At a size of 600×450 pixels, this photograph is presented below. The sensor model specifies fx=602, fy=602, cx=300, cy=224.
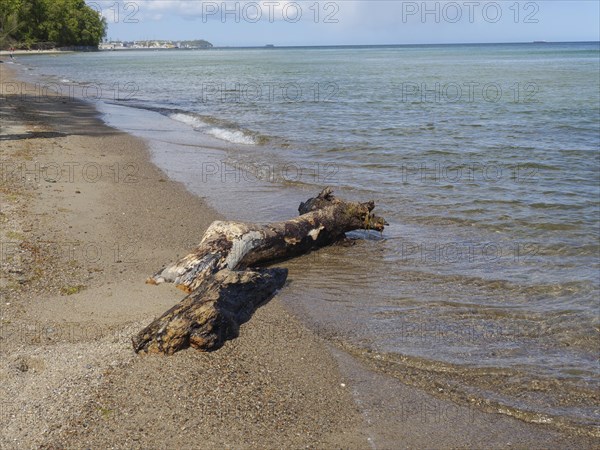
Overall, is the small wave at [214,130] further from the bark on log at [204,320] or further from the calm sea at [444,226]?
the bark on log at [204,320]

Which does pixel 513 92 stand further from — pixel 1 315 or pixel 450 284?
pixel 1 315

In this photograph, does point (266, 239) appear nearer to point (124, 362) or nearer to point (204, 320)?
point (204, 320)

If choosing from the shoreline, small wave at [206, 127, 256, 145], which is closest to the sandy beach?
the shoreline

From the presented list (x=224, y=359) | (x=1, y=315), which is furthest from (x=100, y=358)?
(x=1, y=315)

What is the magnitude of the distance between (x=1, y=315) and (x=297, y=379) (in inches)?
110

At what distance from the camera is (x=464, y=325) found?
5.80 meters

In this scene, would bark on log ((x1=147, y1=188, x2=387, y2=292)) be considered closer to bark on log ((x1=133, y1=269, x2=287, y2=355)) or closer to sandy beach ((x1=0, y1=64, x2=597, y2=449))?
sandy beach ((x1=0, y1=64, x2=597, y2=449))

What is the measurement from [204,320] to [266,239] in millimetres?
2261

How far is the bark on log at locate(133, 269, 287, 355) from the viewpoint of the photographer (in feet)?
15.8

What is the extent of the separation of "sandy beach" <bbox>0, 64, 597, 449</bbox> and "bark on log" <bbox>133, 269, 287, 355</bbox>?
10cm

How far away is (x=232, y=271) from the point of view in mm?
5750

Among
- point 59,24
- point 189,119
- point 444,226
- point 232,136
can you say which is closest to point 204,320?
point 444,226

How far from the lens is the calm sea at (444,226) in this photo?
202 inches

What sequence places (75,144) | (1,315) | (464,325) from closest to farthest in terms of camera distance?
(1,315) → (464,325) → (75,144)
